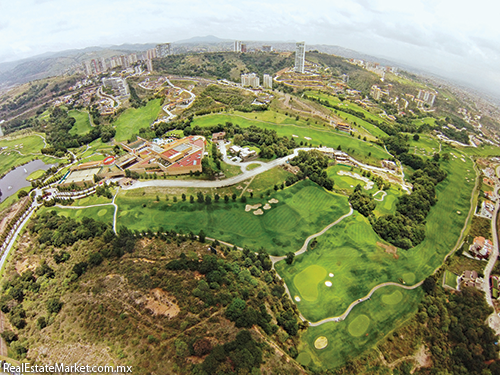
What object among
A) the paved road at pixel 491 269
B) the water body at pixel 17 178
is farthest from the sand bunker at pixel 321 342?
the water body at pixel 17 178

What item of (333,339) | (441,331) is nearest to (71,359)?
(333,339)

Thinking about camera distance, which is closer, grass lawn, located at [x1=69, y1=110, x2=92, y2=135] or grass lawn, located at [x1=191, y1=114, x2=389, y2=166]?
grass lawn, located at [x1=191, y1=114, x2=389, y2=166]

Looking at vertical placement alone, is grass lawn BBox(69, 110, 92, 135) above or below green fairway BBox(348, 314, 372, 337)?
above

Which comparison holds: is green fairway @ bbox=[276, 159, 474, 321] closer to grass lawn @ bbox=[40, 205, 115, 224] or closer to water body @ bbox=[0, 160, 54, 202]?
grass lawn @ bbox=[40, 205, 115, 224]

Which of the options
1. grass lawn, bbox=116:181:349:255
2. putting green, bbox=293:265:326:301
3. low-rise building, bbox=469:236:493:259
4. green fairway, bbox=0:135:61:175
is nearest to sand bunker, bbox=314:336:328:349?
putting green, bbox=293:265:326:301

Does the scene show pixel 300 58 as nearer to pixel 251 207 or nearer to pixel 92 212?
pixel 251 207

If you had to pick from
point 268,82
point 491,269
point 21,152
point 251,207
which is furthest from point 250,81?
point 491,269
